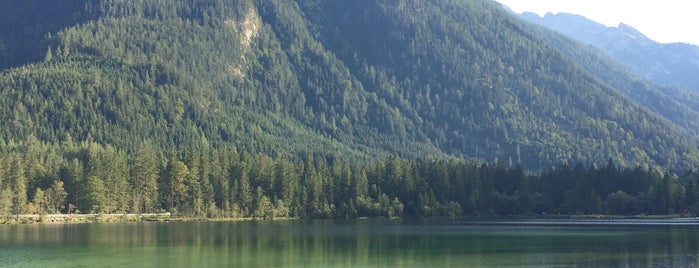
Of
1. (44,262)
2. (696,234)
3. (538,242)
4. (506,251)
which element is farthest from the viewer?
(696,234)

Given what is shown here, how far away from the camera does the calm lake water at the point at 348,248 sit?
103188 mm

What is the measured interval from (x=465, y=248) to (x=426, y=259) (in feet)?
55.1

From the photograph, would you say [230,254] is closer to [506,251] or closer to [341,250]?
[341,250]

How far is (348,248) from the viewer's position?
123562mm

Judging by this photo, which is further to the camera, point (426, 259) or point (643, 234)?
point (643, 234)

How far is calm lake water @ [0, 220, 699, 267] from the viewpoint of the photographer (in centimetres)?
10319

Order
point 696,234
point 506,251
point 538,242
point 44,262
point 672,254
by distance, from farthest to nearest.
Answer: point 696,234 < point 538,242 < point 506,251 < point 672,254 < point 44,262

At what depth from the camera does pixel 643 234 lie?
498 feet

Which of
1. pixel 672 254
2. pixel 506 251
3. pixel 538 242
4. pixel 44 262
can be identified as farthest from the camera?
pixel 538 242

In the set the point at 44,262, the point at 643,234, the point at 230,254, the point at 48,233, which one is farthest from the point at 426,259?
the point at 48,233

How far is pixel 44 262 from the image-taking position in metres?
102

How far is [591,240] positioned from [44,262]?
74.6 m

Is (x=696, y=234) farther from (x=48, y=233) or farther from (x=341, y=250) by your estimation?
(x=48, y=233)

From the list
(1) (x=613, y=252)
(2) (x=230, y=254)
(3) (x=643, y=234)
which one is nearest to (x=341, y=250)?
(2) (x=230, y=254)
